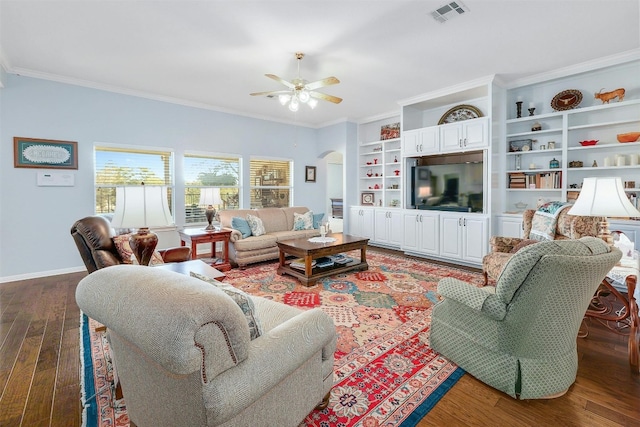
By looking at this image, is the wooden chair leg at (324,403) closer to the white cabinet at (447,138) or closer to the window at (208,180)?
the white cabinet at (447,138)

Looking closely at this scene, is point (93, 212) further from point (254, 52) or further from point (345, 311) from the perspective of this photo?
point (345, 311)

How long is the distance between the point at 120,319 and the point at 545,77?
5.45 m

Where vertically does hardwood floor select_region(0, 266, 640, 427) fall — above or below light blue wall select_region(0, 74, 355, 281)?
below

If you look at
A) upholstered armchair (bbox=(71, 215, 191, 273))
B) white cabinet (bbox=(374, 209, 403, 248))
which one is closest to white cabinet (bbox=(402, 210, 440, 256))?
white cabinet (bbox=(374, 209, 403, 248))

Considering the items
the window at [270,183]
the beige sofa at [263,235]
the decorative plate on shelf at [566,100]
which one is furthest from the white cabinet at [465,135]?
the window at [270,183]

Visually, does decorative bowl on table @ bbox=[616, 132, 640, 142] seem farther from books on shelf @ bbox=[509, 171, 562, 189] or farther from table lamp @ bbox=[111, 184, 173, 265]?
table lamp @ bbox=[111, 184, 173, 265]

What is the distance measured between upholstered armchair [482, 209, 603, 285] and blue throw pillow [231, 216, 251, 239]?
11.2ft

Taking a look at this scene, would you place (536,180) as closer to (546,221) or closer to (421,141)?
(546,221)

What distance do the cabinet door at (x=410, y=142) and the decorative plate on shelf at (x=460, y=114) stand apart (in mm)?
498

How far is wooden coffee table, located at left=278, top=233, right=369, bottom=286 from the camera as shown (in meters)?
3.84

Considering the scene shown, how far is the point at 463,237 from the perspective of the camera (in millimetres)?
4805

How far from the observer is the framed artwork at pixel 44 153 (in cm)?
412

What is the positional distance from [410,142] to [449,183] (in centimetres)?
103

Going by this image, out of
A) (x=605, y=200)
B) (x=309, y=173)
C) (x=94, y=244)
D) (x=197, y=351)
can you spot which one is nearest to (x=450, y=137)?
(x=605, y=200)
